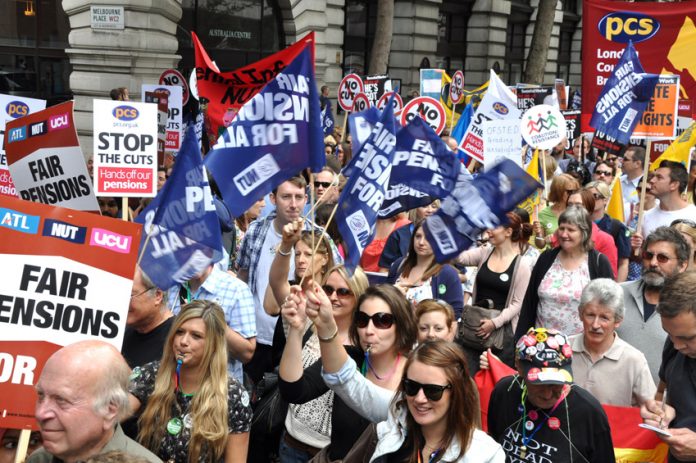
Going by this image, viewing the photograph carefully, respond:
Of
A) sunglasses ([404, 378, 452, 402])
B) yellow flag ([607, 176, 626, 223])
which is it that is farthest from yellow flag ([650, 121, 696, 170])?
sunglasses ([404, 378, 452, 402])

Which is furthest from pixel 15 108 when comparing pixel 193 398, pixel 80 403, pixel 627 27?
pixel 627 27

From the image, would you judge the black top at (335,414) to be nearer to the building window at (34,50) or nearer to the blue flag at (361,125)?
the blue flag at (361,125)

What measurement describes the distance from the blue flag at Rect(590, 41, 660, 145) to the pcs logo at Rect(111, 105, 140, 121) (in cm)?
552

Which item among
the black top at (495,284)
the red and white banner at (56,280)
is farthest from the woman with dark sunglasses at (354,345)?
the black top at (495,284)

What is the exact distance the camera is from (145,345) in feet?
15.8

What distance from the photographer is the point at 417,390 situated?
366cm

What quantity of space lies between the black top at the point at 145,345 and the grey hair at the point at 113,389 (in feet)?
4.45

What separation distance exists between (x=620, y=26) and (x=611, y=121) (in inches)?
63.6

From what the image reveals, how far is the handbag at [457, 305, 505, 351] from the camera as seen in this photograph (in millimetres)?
6652

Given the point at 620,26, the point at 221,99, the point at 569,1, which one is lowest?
the point at 221,99

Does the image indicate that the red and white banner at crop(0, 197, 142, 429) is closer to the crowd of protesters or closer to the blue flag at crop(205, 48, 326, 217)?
the crowd of protesters

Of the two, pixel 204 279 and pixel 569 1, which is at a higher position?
pixel 569 1

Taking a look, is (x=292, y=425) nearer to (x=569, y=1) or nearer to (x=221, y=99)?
(x=221, y=99)

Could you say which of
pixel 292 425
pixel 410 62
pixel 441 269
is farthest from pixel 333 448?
pixel 410 62
